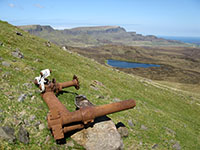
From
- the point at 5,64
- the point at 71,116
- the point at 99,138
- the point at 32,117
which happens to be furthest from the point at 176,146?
the point at 5,64

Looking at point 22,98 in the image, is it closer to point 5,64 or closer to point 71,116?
point 71,116

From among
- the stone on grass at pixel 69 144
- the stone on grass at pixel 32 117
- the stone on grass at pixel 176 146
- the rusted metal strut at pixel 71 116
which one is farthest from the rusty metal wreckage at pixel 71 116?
the stone on grass at pixel 176 146

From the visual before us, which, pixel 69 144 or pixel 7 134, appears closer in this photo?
pixel 7 134

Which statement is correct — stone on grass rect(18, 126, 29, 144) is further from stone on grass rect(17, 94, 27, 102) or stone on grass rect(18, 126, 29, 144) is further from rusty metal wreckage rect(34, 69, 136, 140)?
stone on grass rect(17, 94, 27, 102)

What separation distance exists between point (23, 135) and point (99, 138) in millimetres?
4412

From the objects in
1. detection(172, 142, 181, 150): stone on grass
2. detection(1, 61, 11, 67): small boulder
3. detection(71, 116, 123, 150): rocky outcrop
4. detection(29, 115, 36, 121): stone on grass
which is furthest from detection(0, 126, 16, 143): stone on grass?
detection(172, 142, 181, 150): stone on grass

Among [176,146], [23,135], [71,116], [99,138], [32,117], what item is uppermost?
[71,116]

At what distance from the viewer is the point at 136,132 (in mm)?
14562

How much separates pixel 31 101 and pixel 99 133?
19.4ft

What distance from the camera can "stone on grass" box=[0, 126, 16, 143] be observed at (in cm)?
756

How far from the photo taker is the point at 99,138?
8.84 m

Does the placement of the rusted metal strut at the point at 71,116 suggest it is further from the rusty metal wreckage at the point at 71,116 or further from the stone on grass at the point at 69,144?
the stone on grass at the point at 69,144

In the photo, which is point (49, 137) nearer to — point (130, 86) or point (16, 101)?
point (16, 101)

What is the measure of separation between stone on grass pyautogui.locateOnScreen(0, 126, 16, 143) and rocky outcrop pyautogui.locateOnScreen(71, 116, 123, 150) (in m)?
3.35
